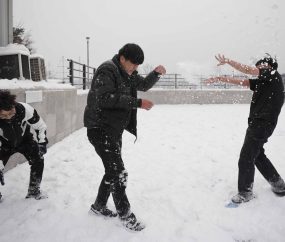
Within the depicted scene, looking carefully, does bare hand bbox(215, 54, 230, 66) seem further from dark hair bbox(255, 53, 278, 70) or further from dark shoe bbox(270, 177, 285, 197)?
dark shoe bbox(270, 177, 285, 197)

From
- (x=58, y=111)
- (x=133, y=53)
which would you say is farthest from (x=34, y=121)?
(x=58, y=111)

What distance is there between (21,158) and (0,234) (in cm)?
193

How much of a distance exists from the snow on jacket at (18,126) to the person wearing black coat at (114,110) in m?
0.86

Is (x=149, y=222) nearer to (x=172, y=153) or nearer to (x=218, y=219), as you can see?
(x=218, y=219)

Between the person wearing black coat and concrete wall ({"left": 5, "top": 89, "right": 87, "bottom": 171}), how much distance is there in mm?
2194

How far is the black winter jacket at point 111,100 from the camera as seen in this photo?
1904mm

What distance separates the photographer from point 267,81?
2447mm

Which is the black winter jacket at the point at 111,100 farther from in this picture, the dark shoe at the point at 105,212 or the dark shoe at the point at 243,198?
the dark shoe at the point at 243,198

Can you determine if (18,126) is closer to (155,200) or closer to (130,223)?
(130,223)

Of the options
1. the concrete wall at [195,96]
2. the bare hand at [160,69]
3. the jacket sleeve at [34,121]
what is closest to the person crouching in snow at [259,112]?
the bare hand at [160,69]

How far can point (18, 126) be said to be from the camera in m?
2.40

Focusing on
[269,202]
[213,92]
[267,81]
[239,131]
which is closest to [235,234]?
[269,202]

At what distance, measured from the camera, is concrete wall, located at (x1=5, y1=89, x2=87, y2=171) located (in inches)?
160

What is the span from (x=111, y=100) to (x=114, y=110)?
0.47 feet
